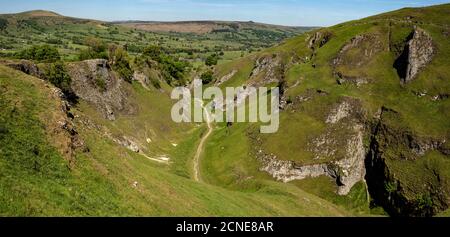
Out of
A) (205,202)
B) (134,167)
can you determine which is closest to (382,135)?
(205,202)

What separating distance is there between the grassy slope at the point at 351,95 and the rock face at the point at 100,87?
96.1 ft

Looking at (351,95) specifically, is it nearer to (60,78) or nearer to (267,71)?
(267,71)

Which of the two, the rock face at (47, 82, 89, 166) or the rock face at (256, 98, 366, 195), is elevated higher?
the rock face at (47, 82, 89, 166)

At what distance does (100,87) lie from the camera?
360 ft

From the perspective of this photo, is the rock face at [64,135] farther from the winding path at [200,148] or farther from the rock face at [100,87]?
the rock face at [100,87]

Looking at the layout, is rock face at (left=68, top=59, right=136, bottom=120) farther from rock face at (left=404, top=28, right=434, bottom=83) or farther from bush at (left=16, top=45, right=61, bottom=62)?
rock face at (left=404, top=28, right=434, bottom=83)

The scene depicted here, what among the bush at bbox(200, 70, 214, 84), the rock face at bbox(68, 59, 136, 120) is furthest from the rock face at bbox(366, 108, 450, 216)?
the bush at bbox(200, 70, 214, 84)

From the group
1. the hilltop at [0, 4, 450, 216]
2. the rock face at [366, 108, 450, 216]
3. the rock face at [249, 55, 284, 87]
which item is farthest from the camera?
the rock face at [249, 55, 284, 87]

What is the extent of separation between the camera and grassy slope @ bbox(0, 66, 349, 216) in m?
27.4

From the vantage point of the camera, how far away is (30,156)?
103ft

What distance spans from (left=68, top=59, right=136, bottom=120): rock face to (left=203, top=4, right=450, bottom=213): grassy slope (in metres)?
29.3

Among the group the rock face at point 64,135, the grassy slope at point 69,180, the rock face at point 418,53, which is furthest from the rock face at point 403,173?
the rock face at point 64,135

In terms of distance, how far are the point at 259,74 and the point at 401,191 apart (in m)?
94.2
